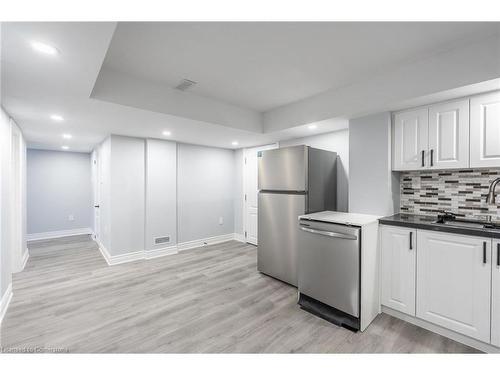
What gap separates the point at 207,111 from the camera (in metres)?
2.98

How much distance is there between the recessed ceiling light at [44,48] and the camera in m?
1.34

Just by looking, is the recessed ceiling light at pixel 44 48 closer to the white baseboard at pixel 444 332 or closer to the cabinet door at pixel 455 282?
the cabinet door at pixel 455 282

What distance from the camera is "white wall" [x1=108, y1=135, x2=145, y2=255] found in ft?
12.0

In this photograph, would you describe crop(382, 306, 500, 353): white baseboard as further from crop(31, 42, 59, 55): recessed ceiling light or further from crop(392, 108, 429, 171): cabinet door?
crop(31, 42, 59, 55): recessed ceiling light

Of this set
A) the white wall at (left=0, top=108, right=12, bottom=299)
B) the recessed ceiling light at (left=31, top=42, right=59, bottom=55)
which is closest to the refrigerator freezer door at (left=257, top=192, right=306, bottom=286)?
the recessed ceiling light at (left=31, top=42, right=59, bottom=55)

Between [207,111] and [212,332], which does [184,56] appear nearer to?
[207,111]

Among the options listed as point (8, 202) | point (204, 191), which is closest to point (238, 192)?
point (204, 191)

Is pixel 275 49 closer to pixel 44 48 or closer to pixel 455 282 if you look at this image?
pixel 44 48

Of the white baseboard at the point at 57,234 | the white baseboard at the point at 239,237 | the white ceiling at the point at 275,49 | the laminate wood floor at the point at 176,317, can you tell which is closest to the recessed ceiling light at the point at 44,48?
the white ceiling at the point at 275,49

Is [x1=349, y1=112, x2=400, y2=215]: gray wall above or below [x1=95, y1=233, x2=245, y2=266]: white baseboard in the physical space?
above

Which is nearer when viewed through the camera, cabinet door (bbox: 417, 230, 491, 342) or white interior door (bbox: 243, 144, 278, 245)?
cabinet door (bbox: 417, 230, 491, 342)

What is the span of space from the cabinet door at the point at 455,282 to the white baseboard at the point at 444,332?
62 mm

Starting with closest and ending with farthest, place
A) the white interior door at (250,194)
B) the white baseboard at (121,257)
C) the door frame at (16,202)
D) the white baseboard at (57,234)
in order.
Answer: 1. the door frame at (16,202)
2. the white baseboard at (121,257)
3. the white interior door at (250,194)
4. the white baseboard at (57,234)

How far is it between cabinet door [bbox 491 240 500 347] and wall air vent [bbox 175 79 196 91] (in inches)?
120
